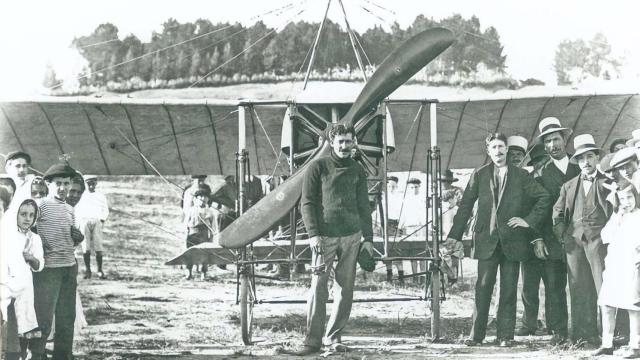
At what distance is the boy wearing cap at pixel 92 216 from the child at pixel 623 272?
5517 mm

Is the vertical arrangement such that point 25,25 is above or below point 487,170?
above

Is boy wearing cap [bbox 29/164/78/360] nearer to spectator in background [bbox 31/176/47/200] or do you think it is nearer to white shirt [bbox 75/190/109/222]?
spectator in background [bbox 31/176/47/200]

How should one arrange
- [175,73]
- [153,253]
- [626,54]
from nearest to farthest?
[626,54] → [153,253] → [175,73]

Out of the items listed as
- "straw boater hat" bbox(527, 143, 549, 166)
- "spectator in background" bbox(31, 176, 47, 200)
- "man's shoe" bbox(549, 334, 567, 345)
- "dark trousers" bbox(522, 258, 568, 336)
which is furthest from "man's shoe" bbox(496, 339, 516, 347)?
"spectator in background" bbox(31, 176, 47, 200)

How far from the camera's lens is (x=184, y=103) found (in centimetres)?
795

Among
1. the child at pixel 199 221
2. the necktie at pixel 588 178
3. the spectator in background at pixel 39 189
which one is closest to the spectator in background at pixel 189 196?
the child at pixel 199 221

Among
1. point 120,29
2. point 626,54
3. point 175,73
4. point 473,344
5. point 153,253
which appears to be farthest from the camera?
point 175,73

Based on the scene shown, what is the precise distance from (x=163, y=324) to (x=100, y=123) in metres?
2.70

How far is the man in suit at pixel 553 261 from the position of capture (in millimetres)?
5855

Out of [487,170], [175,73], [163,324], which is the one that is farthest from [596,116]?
[175,73]

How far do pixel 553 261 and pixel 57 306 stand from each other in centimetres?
410

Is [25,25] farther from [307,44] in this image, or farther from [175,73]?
[175,73]

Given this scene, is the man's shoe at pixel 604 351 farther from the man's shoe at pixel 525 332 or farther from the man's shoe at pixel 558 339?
the man's shoe at pixel 525 332

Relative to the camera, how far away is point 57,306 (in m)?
5.31
